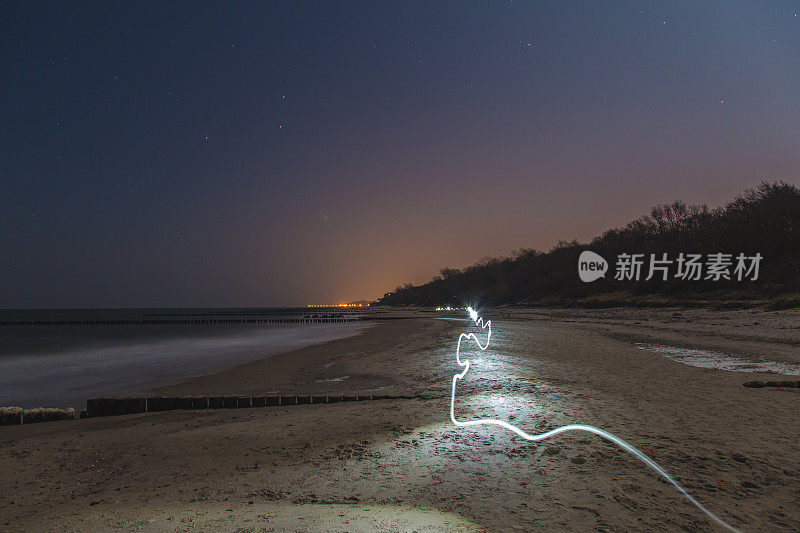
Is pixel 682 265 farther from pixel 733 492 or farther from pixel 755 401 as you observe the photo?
pixel 733 492

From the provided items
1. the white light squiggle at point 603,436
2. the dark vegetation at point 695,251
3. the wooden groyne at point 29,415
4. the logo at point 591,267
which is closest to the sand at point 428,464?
the white light squiggle at point 603,436

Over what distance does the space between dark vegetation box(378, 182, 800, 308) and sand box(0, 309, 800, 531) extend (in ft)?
102

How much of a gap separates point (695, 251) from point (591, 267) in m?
28.3

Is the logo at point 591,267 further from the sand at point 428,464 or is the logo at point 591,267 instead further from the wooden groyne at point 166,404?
the wooden groyne at point 166,404

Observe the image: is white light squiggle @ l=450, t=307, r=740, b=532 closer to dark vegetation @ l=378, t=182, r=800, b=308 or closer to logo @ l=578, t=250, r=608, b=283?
dark vegetation @ l=378, t=182, r=800, b=308

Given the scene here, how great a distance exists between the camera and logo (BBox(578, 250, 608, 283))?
265ft

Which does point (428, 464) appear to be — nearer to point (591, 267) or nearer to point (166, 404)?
point (166, 404)

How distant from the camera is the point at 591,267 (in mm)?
87312

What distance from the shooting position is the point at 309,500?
4324mm

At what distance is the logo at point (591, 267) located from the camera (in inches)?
3182

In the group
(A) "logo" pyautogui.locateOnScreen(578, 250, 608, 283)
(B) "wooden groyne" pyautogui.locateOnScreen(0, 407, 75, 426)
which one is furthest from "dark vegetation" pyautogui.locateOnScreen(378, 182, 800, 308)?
(B) "wooden groyne" pyautogui.locateOnScreen(0, 407, 75, 426)

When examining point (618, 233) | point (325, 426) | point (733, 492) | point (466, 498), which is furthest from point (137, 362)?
point (618, 233)

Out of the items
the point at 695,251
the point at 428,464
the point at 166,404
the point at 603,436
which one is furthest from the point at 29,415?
the point at 695,251

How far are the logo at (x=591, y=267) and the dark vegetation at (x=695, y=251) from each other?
1.24 meters
